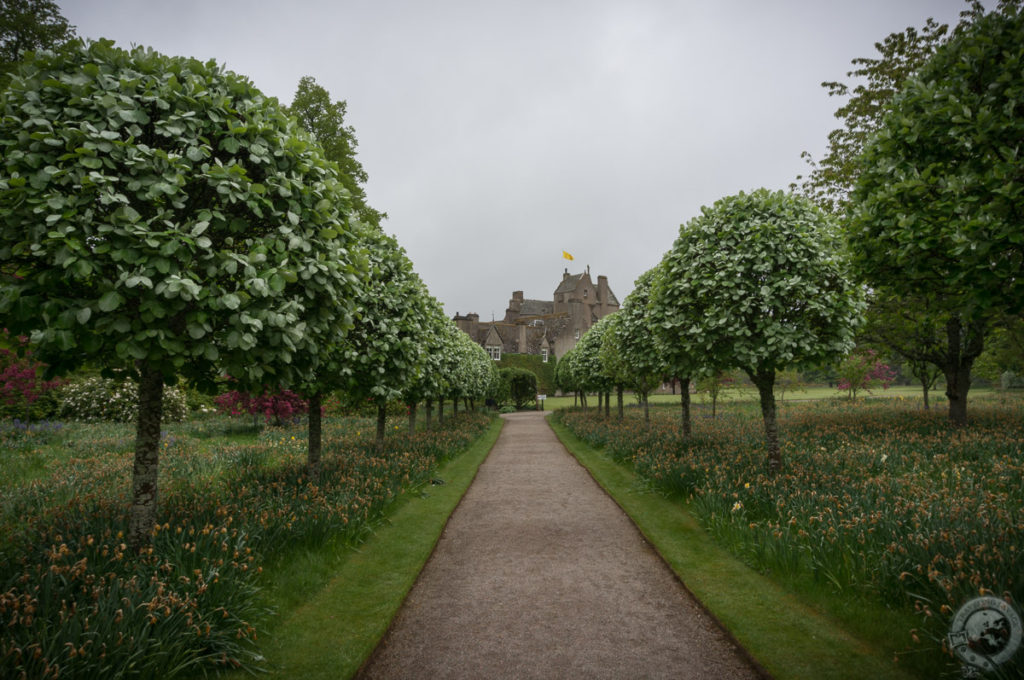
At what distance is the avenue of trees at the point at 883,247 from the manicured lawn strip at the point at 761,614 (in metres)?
3.33

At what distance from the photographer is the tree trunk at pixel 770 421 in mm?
9523

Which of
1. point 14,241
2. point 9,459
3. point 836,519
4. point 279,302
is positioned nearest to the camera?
point 14,241

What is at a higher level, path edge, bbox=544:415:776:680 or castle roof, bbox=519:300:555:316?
castle roof, bbox=519:300:555:316

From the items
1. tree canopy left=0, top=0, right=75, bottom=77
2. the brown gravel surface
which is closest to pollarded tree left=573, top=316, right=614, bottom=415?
the brown gravel surface

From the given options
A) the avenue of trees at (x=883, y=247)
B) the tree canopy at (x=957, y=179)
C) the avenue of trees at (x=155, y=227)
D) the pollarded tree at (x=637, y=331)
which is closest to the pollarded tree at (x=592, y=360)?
the avenue of trees at (x=883, y=247)

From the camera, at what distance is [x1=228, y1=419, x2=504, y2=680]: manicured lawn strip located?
4590 millimetres

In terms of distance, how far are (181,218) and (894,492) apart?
10.8 meters

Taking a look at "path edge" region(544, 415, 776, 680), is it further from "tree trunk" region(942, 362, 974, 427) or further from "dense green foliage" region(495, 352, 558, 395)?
"dense green foliage" region(495, 352, 558, 395)

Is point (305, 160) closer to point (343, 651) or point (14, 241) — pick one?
point (14, 241)

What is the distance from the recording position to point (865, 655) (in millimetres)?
4418

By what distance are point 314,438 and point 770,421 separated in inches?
363

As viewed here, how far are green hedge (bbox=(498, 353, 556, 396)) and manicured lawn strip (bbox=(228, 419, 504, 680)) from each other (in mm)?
47499

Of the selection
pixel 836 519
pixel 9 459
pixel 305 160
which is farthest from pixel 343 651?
pixel 9 459

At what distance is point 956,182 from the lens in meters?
4.66
